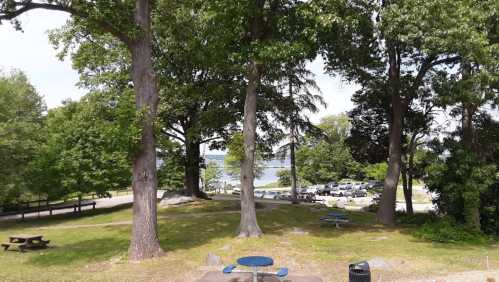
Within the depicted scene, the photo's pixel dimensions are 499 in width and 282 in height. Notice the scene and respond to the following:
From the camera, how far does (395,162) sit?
2048 centimetres

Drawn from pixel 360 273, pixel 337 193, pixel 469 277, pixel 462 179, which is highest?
pixel 462 179

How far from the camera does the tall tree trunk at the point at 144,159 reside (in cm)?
1326

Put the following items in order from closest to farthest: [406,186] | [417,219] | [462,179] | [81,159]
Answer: [462,179] < [417,219] < [406,186] < [81,159]

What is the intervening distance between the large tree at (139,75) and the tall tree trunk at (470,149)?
12578 millimetres

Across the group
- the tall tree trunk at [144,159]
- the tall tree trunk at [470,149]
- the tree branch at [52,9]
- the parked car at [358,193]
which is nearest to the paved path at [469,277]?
the tall tree trunk at [470,149]

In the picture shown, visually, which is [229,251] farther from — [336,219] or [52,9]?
[52,9]

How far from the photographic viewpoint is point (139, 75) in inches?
543

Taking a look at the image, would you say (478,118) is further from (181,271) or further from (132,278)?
(132,278)

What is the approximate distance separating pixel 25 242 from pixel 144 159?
6.55 metres

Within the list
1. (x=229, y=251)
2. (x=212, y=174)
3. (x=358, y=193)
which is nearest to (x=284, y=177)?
(x=212, y=174)

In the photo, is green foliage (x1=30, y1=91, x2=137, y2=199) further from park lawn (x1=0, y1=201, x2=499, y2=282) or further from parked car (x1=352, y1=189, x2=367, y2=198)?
parked car (x1=352, y1=189, x2=367, y2=198)

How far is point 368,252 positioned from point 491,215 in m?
8.50

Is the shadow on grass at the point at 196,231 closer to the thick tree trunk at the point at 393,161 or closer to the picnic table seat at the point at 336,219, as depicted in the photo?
the picnic table seat at the point at 336,219

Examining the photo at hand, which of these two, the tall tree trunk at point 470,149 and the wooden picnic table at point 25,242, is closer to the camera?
the wooden picnic table at point 25,242
